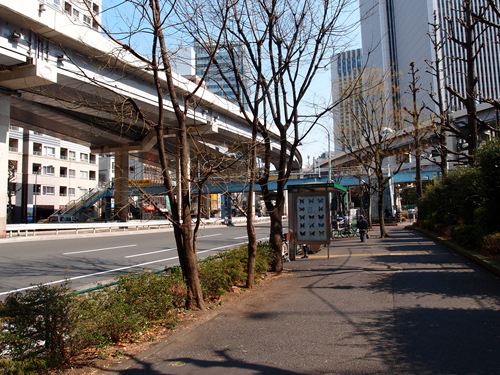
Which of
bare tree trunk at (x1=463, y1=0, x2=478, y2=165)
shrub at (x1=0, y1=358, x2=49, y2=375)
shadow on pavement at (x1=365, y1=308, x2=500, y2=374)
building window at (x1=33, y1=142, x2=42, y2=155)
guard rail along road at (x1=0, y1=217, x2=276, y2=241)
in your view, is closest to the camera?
shrub at (x1=0, y1=358, x2=49, y2=375)

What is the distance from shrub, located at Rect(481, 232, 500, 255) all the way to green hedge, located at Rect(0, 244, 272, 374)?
26.0ft

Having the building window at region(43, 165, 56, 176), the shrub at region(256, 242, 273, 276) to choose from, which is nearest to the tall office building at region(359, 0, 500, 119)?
the shrub at region(256, 242, 273, 276)

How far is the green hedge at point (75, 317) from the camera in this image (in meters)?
4.36

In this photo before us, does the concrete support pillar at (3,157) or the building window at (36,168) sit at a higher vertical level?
the building window at (36,168)

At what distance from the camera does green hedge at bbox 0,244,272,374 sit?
4.36 meters

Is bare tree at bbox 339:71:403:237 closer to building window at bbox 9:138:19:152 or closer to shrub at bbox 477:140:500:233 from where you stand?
shrub at bbox 477:140:500:233

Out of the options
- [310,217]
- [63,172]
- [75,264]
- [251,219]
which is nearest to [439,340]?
[251,219]

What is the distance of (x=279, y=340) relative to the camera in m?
5.72

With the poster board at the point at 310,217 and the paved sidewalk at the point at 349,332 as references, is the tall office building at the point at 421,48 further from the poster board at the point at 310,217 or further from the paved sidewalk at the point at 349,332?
the paved sidewalk at the point at 349,332

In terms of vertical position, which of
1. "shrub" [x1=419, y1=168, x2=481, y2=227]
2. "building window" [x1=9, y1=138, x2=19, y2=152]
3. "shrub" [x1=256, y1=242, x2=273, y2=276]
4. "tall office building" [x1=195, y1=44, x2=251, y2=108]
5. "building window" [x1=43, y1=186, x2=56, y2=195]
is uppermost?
"building window" [x1=9, y1=138, x2=19, y2=152]

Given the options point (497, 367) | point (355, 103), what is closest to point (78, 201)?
point (355, 103)

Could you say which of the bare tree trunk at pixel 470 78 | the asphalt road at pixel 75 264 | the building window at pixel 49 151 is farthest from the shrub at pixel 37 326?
the building window at pixel 49 151

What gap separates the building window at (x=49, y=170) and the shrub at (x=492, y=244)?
69.9m

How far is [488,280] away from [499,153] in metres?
3.44
